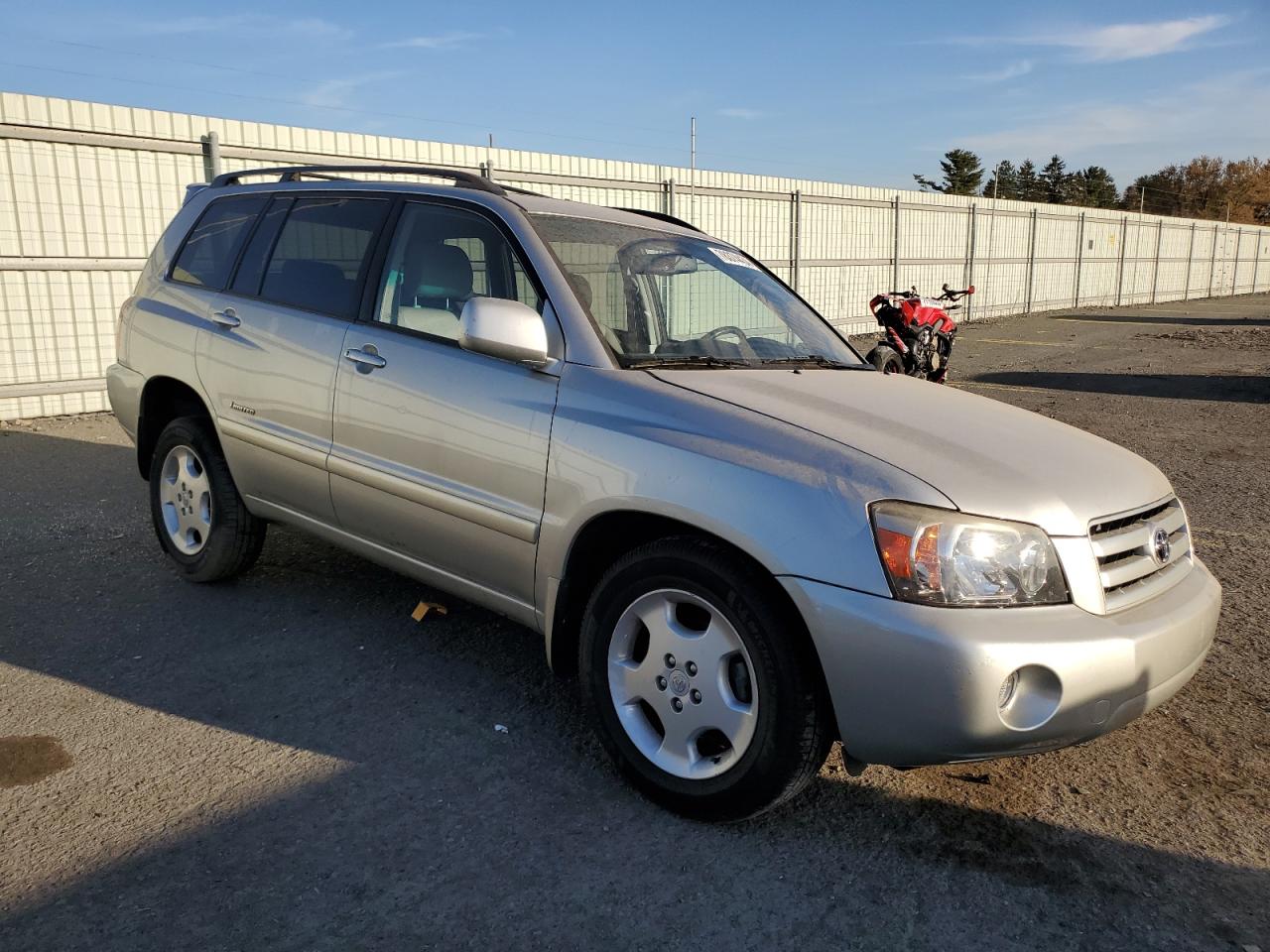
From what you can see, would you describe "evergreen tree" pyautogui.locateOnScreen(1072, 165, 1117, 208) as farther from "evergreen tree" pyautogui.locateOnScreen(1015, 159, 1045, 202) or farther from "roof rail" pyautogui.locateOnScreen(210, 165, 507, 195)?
"roof rail" pyautogui.locateOnScreen(210, 165, 507, 195)

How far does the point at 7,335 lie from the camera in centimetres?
888

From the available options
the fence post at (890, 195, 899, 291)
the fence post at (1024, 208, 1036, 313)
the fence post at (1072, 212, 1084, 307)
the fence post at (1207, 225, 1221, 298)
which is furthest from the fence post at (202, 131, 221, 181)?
the fence post at (1207, 225, 1221, 298)

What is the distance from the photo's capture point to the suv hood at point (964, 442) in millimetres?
2617

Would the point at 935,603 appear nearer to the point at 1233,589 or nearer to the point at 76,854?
the point at 76,854

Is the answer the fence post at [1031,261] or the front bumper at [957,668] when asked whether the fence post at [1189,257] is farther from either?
the front bumper at [957,668]

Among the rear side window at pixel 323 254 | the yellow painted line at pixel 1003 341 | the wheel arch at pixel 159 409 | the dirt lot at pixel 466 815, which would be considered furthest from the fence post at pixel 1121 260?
the wheel arch at pixel 159 409

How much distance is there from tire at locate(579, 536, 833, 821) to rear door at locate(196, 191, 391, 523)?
5.06 feet

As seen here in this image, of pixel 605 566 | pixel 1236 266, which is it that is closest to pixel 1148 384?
pixel 605 566

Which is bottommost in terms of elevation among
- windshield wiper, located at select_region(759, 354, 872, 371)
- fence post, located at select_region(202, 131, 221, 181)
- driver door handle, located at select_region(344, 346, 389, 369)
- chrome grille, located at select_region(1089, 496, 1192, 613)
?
chrome grille, located at select_region(1089, 496, 1192, 613)

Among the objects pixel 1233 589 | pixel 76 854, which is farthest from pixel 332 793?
pixel 1233 589

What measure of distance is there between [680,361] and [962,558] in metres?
1.24

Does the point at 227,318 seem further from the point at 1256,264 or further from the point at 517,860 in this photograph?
the point at 1256,264

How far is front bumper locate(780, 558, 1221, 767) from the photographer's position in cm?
240

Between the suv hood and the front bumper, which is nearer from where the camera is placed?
the front bumper
